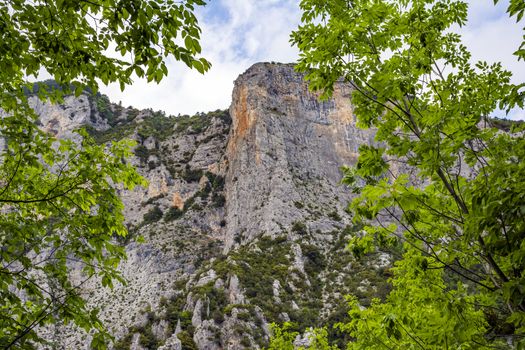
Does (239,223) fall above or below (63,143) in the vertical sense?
above

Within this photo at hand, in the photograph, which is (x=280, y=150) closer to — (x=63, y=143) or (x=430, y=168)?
(x=63, y=143)

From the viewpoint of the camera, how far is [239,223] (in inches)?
2906

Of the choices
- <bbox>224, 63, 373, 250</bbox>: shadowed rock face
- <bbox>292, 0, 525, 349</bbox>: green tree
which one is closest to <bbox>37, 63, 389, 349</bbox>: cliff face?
<bbox>224, 63, 373, 250</bbox>: shadowed rock face

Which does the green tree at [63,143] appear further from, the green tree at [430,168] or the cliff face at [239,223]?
the cliff face at [239,223]

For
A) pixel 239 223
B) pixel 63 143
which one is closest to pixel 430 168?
pixel 63 143

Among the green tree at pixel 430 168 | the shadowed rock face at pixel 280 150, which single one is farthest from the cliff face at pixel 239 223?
the green tree at pixel 430 168

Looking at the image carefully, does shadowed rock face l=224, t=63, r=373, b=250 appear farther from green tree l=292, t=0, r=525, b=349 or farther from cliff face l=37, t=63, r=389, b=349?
green tree l=292, t=0, r=525, b=349

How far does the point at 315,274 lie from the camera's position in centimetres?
5653

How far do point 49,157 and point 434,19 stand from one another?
22.2ft

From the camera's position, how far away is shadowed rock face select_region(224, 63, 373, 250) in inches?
2825

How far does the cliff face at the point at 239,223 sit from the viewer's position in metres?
48.6

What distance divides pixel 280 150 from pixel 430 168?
77.3 metres

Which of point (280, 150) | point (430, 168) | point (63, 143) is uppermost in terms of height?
point (280, 150)

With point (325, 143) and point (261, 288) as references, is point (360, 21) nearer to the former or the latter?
point (261, 288)
